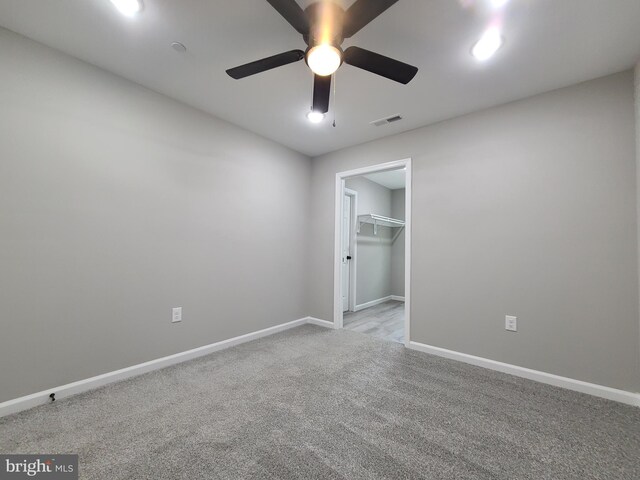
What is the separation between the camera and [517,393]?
80.4 inches

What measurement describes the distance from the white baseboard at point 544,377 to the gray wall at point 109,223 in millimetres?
2106

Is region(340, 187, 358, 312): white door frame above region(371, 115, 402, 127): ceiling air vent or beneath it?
beneath

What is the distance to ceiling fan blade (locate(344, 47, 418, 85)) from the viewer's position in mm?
1476

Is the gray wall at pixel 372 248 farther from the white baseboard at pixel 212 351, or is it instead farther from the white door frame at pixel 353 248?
the white baseboard at pixel 212 351

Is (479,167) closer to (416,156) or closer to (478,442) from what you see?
(416,156)

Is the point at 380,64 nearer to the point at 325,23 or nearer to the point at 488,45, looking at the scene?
the point at 325,23

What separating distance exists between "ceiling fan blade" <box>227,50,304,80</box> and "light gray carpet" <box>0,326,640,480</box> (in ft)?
7.00

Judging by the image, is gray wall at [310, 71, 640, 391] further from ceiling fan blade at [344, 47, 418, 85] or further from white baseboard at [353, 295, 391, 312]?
white baseboard at [353, 295, 391, 312]

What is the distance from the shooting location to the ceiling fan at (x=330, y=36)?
129 cm

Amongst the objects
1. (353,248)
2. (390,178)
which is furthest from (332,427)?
(390,178)

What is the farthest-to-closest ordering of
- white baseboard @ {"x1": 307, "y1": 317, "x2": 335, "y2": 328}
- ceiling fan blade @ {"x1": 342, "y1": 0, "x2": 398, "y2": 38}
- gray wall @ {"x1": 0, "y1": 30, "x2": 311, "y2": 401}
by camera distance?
white baseboard @ {"x1": 307, "y1": 317, "x2": 335, "y2": 328} → gray wall @ {"x1": 0, "y1": 30, "x2": 311, "y2": 401} → ceiling fan blade @ {"x1": 342, "y1": 0, "x2": 398, "y2": 38}

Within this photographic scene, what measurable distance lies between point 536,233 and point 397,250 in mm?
3616

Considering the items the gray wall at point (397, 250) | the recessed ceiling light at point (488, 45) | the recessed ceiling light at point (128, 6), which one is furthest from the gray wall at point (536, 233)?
the gray wall at point (397, 250)

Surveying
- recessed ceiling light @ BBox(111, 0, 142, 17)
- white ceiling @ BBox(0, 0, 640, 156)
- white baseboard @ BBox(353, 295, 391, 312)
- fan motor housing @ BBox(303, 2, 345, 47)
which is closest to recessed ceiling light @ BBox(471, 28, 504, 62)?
white ceiling @ BBox(0, 0, 640, 156)
